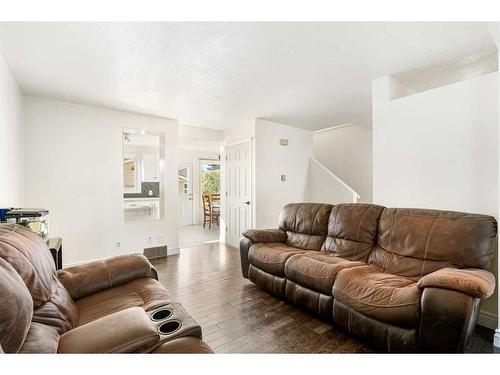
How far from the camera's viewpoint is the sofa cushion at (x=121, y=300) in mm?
1436

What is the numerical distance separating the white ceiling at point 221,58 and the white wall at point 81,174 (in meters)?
0.31

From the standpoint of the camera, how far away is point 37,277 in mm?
1241

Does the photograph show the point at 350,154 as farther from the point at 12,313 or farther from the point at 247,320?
the point at 12,313

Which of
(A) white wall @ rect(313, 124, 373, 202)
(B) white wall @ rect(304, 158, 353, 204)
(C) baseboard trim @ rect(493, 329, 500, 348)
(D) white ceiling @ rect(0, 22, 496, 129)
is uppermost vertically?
(D) white ceiling @ rect(0, 22, 496, 129)

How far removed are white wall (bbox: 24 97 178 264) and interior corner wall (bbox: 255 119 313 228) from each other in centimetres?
196

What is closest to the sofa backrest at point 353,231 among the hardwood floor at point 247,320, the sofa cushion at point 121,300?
the hardwood floor at point 247,320

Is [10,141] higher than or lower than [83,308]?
higher

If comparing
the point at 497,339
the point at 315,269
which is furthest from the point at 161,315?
the point at 497,339

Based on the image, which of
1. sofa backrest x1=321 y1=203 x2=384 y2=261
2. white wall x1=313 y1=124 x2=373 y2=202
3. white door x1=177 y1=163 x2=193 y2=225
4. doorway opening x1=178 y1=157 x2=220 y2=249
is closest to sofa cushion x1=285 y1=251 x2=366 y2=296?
sofa backrest x1=321 y1=203 x2=384 y2=261

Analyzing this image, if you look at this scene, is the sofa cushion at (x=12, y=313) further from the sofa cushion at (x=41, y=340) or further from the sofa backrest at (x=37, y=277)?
the sofa backrest at (x=37, y=277)

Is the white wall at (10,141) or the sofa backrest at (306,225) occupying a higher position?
the white wall at (10,141)

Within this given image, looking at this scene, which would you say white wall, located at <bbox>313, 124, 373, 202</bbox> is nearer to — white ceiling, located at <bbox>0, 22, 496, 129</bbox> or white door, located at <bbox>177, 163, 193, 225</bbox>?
white ceiling, located at <bbox>0, 22, 496, 129</bbox>

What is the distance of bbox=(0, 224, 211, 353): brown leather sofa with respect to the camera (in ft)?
2.88

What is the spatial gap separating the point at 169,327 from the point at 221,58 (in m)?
2.18
